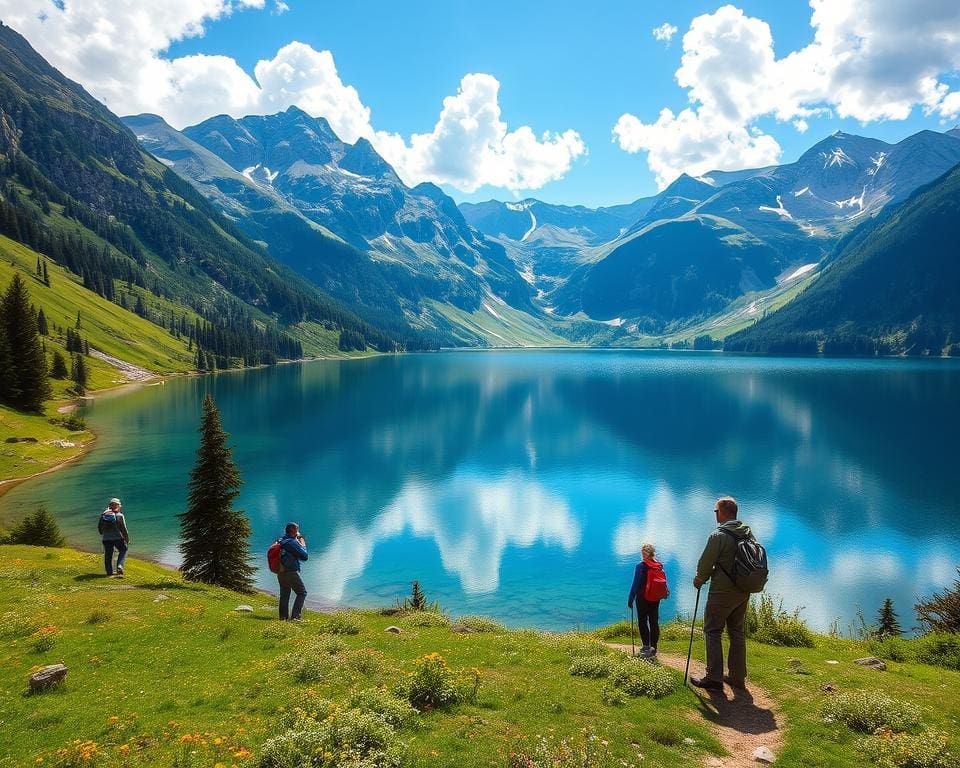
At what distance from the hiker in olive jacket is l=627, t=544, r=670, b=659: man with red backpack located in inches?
101

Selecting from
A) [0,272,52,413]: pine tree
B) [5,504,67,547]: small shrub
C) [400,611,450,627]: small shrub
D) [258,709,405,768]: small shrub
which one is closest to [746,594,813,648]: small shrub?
[400,611,450,627]: small shrub

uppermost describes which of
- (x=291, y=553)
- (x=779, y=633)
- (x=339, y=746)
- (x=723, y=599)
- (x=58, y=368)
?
(x=58, y=368)

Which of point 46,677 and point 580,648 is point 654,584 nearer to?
point 580,648

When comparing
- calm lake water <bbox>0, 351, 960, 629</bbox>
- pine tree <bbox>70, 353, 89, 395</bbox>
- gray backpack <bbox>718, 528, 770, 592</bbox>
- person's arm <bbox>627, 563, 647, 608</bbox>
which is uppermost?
pine tree <bbox>70, 353, 89, 395</bbox>

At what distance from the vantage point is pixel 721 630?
564 inches

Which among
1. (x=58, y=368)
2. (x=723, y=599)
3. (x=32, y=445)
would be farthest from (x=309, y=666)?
(x=58, y=368)

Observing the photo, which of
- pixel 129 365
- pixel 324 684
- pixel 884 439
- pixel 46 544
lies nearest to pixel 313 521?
pixel 46 544

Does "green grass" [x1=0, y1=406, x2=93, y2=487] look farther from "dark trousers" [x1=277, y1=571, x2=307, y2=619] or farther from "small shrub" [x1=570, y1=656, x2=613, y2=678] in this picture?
"small shrub" [x1=570, y1=656, x2=613, y2=678]

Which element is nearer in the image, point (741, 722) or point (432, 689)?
point (741, 722)

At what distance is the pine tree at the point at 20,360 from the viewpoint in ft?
263

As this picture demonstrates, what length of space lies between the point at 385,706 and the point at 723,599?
28.9 ft

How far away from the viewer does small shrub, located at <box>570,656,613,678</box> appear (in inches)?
609

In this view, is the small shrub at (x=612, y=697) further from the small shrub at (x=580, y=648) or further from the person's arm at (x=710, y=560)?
the person's arm at (x=710, y=560)

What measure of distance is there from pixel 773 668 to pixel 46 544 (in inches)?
1742
